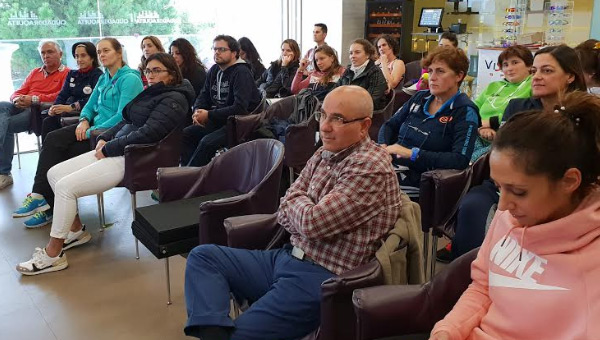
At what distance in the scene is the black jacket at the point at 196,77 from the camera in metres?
5.04

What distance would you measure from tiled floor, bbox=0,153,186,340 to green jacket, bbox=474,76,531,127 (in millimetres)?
2353

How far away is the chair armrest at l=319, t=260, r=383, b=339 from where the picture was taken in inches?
66.9

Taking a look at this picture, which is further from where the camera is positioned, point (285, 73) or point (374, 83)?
point (285, 73)

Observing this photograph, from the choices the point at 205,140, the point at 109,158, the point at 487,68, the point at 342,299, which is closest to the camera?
the point at 342,299

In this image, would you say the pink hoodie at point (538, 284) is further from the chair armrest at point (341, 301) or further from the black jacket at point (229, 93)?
the black jacket at point (229, 93)

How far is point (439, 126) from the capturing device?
284 centimetres

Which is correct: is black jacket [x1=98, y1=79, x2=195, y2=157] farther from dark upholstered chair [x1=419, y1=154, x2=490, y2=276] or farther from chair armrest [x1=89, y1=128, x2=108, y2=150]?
dark upholstered chair [x1=419, y1=154, x2=490, y2=276]

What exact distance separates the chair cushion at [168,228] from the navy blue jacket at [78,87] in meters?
2.59

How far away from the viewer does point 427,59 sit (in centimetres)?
300

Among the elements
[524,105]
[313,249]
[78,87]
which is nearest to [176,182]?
[313,249]

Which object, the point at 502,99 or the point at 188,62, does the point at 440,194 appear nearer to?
the point at 502,99

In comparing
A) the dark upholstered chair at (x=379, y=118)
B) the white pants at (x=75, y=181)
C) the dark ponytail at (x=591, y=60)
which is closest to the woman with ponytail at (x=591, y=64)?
the dark ponytail at (x=591, y=60)

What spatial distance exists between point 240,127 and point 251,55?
2.77 m

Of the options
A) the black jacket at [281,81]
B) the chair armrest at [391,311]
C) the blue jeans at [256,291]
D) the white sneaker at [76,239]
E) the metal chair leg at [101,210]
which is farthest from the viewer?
the black jacket at [281,81]
